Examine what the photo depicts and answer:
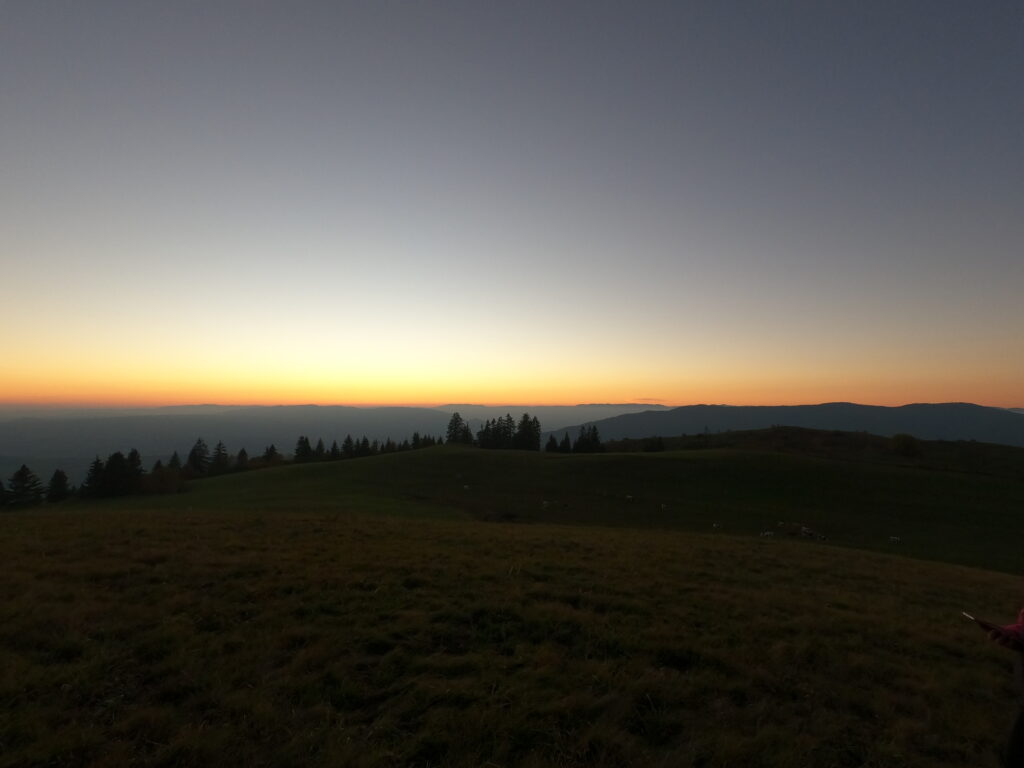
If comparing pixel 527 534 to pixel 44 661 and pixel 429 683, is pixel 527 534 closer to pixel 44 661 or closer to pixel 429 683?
pixel 429 683

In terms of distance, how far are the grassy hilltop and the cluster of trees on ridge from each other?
150 ft

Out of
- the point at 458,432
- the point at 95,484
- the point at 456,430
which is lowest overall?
the point at 95,484

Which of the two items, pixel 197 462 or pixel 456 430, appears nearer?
pixel 197 462

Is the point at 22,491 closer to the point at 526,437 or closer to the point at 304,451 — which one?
the point at 304,451

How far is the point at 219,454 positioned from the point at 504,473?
80912 millimetres

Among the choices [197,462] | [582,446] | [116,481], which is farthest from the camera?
[582,446]

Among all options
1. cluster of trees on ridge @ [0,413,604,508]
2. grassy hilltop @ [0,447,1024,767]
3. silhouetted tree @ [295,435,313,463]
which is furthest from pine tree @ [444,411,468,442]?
grassy hilltop @ [0,447,1024,767]

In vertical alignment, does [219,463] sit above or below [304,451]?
below

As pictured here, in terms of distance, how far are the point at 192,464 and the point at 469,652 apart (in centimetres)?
10250

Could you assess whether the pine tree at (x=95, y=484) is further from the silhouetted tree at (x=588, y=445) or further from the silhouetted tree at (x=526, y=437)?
the silhouetted tree at (x=588, y=445)

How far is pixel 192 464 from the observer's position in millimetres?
88562

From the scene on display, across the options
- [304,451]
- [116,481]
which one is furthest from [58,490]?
[304,451]

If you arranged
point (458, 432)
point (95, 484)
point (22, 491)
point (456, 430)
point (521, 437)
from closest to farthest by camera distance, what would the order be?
point (95, 484) < point (22, 491) < point (521, 437) < point (458, 432) < point (456, 430)

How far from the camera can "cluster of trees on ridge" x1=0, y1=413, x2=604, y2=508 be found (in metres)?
54.6
